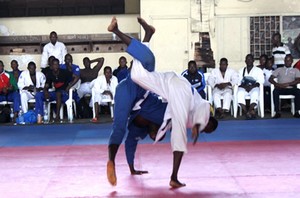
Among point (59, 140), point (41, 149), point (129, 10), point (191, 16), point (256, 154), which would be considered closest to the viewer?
point (256, 154)

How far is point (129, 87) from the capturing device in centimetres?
546

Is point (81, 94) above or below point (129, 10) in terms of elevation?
below

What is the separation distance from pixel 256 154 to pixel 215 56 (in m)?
6.06

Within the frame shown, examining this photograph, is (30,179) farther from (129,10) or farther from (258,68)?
(129,10)

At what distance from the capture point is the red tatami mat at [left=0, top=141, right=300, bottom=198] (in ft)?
16.8

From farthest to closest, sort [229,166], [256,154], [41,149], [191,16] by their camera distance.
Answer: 1. [191,16]
2. [41,149]
3. [256,154]
4. [229,166]

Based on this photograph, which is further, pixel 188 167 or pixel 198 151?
pixel 198 151

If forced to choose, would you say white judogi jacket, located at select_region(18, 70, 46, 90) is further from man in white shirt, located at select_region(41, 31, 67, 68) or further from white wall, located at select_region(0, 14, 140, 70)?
white wall, located at select_region(0, 14, 140, 70)

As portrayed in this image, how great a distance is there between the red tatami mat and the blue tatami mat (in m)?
0.61

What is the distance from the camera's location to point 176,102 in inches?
205

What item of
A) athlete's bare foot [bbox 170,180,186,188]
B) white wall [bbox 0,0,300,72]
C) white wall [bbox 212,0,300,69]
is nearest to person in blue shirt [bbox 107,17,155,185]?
athlete's bare foot [bbox 170,180,186,188]

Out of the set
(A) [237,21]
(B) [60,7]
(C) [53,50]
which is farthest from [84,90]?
(A) [237,21]

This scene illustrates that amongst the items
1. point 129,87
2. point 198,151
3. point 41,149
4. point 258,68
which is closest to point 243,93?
point 258,68

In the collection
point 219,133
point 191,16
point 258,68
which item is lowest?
point 219,133
